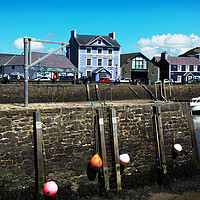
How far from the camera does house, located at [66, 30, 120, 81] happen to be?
4922 cm

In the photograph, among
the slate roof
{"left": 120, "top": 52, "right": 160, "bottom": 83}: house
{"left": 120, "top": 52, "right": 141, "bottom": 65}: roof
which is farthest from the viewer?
{"left": 120, "top": 52, "right": 141, "bottom": 65}: roof

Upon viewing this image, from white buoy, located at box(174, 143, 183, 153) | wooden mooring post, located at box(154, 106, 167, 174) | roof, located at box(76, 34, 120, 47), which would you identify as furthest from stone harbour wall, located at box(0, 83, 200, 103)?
roof, located at box(76, 34, 120, 47)

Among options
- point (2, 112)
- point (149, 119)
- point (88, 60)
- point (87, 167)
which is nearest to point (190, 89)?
point (88, 60)

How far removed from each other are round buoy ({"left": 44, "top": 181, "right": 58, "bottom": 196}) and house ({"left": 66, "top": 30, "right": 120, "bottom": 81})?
128ft

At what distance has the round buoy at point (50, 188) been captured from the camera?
983 cm

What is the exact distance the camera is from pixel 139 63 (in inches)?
2202

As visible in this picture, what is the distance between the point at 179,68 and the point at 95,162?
181 ft

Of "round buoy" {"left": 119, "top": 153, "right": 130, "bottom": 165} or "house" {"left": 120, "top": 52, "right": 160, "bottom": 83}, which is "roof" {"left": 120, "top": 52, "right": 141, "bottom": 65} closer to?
"house" {"left": 120, "top": 52, "right": 160, "bottom": 83}

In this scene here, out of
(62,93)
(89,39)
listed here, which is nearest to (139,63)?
(89,39)

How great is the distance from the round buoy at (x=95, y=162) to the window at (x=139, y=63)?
45.8 metres

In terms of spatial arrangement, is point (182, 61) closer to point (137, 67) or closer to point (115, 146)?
point (137, 67)

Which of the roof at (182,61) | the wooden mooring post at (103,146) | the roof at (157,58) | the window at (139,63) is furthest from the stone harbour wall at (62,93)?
the roof at (157,58)

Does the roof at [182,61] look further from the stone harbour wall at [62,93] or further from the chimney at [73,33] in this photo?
the stone harbour wall at [62,93]

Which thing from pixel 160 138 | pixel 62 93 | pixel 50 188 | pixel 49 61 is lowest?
pixel 50 188
